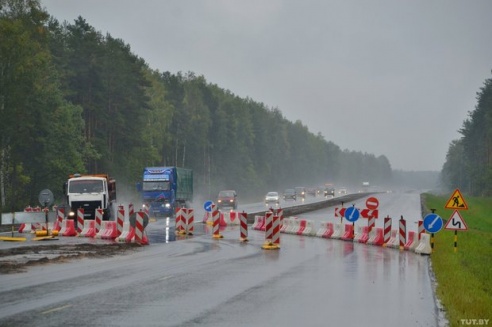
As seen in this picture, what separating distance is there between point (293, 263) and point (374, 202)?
9187 mm

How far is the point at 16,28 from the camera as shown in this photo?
54500mm

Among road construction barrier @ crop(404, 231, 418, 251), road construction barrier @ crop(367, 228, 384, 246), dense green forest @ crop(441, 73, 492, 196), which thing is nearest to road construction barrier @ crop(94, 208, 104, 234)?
road construction barrier @ crop(367, 228, 384, 246)

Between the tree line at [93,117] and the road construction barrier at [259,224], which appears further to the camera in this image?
the tree line at [93,117]

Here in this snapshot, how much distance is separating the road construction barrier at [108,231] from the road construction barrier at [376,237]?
1039 cm

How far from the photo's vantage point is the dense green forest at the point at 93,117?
55.6 metres

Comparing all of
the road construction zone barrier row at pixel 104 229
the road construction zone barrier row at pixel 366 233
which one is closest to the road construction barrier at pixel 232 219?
the road construction zone barrier row at pixel 366 233

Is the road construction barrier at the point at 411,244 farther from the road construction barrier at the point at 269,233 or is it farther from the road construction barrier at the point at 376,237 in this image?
the road construction barrier at the point at 269,233

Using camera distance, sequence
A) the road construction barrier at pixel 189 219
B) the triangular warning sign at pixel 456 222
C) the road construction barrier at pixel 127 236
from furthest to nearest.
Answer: the road construction barrier at pixel 189 219 → the road construction barrier at pixel 127 236 → the triangular warning sign at pixel 456 222

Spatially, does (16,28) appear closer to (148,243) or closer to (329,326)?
(148,243)

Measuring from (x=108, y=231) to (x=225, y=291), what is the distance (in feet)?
57.1

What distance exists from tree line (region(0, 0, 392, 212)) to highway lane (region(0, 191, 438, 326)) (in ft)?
109

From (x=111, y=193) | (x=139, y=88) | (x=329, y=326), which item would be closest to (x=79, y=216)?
(x=111, y=193)

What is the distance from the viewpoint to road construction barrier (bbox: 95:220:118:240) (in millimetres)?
30969

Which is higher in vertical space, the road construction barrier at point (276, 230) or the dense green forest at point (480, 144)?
the dense green forest at point (480, 144)
